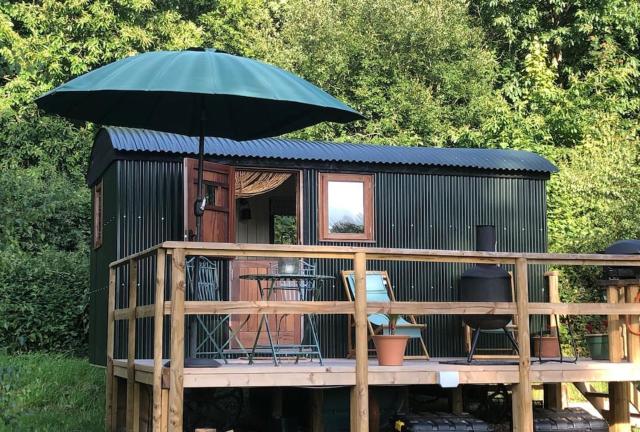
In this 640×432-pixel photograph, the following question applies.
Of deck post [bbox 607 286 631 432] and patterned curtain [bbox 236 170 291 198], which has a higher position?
patterned curtain [bbox 236 170 291 198]

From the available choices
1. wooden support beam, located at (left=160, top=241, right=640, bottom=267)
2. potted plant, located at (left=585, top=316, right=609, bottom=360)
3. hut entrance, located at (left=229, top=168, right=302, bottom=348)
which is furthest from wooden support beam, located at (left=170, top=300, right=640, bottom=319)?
hut entrance, located at (left=229, top=168, right=302, bottom=348)

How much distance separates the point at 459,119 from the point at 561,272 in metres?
6.19

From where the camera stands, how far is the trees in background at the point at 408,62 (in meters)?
17.0

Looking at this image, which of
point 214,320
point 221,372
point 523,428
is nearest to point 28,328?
point 214,320

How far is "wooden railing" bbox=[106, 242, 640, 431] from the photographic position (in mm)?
5918

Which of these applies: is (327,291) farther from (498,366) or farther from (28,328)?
(28,328)

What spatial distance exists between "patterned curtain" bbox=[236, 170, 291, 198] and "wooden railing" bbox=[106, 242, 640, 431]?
2430 mm

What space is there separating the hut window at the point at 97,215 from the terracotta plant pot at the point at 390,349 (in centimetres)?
384

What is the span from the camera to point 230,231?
8.48m

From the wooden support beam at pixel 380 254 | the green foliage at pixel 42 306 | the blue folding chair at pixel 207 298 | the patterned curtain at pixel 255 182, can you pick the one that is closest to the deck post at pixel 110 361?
the blue folding chair at pixel 207 298

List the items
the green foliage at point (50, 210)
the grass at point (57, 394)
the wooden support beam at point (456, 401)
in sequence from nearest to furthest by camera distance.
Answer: the wooden support beam at point (456, 401), the grass at point (57, 394), the green foliage at point (50, 210)

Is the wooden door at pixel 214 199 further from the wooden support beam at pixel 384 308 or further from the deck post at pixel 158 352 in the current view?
the deck post at pixel 158 352

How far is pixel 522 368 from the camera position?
22.1 feet

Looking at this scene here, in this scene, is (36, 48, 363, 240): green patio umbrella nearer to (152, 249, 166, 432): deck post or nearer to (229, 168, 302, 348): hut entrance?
(152, 249, 166, 432): deck post
